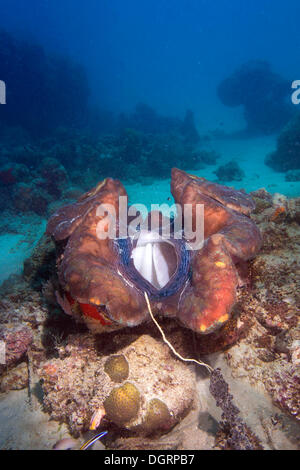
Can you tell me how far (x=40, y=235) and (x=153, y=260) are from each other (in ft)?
22.7

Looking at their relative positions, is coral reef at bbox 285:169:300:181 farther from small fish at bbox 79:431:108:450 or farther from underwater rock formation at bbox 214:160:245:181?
small fish at bbox 79:431:108:450

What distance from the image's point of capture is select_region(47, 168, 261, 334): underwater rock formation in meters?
1.96

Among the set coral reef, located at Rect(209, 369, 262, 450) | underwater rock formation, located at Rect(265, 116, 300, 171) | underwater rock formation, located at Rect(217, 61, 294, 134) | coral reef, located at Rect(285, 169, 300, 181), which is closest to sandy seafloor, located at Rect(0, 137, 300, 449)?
coral reef, located at Rect(285, 169, 300, 181)

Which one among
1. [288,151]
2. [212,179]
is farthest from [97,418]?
[288,151]

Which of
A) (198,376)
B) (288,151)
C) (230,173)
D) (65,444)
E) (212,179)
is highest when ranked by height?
(288,151)

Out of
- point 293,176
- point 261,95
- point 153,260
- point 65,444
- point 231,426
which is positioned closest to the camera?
point 231,426

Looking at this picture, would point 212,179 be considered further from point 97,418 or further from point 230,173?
point 97,418

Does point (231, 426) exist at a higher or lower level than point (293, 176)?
lower

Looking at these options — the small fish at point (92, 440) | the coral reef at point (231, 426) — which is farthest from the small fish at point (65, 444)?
the coral reef at point (231, 426)

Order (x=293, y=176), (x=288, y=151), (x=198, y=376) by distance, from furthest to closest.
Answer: (x=288, y=151) < (x=293, y=176) < (x=198, y=376)

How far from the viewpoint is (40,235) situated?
882 cm

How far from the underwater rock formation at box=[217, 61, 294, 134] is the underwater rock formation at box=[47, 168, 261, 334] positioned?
3087cm

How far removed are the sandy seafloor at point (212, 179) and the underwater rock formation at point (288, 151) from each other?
2.14ft

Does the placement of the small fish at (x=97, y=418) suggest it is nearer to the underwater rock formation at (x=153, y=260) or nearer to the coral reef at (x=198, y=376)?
the coral reef at (x=198, y=376)
